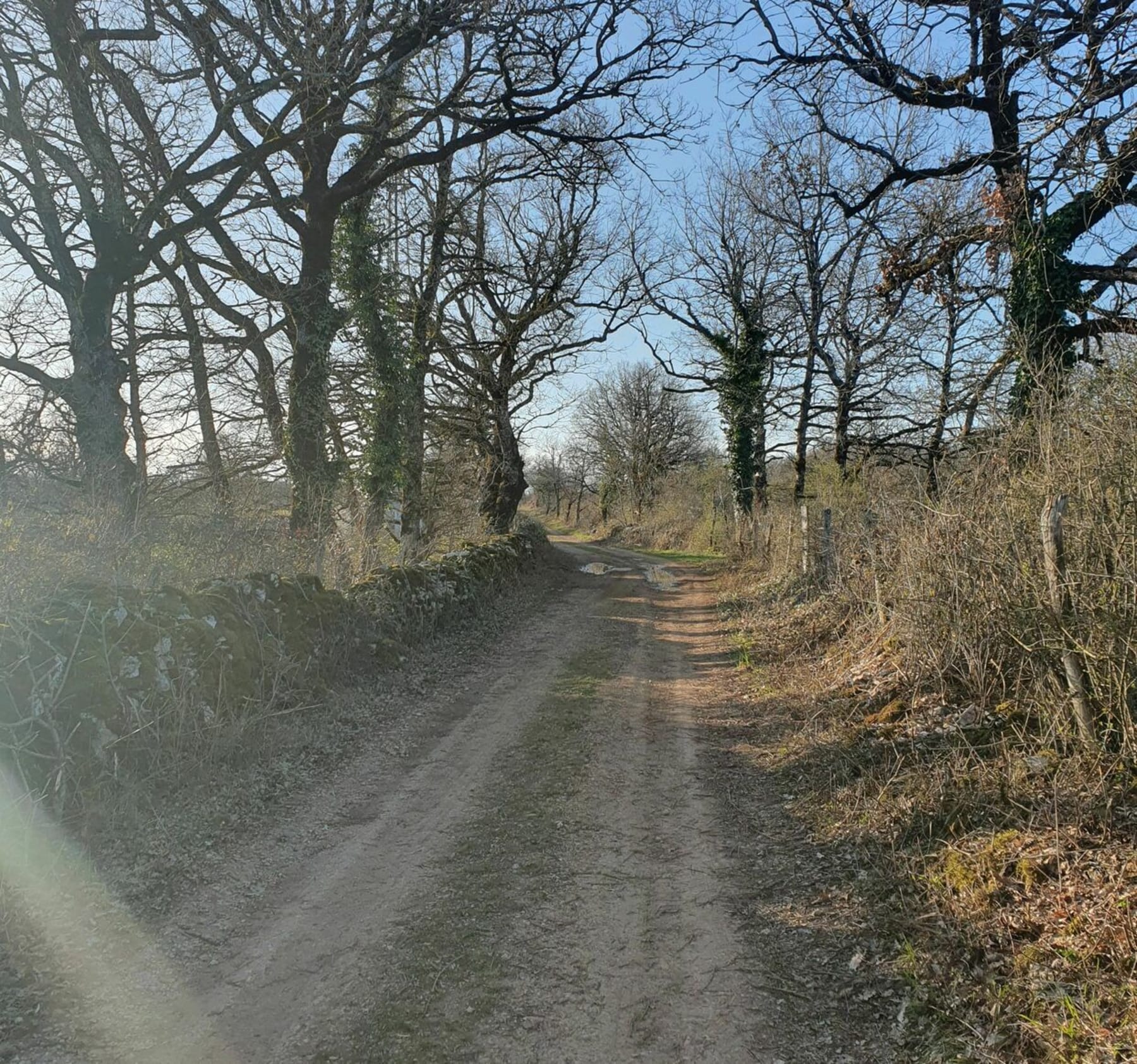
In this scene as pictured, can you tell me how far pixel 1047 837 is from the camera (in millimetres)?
3750

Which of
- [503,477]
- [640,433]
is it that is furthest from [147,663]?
[640,433]

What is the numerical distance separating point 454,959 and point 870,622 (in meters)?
5.85

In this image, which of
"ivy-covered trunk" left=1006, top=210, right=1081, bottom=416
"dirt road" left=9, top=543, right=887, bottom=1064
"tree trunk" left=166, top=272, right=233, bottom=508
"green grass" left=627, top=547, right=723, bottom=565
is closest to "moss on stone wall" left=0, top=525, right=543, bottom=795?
"dirt road" left=9, top=543, right=887, bottom=1064

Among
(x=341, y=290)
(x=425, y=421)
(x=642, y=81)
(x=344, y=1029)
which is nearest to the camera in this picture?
(x=344, y=1029)

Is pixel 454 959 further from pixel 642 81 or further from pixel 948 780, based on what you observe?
pixel 642 81

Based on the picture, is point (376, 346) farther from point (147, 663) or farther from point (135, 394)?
point (147, 663)

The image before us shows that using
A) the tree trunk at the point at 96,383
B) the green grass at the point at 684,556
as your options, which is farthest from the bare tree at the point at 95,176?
the green grass at the point at 684,556

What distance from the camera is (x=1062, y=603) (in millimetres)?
4605

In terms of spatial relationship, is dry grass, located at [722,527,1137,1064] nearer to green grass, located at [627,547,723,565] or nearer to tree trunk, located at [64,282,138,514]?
tree trunk, located at [64,282,138,514]

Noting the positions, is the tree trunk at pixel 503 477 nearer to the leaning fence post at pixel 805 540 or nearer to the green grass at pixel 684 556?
the green grass at pixel 684 556

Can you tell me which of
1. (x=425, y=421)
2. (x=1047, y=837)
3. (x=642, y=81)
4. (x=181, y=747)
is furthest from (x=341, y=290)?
(x=1047, y=837)

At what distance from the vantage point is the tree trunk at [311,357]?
13.6m

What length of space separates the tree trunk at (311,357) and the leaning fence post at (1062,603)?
11.6 meters

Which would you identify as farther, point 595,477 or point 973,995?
point 595,477
